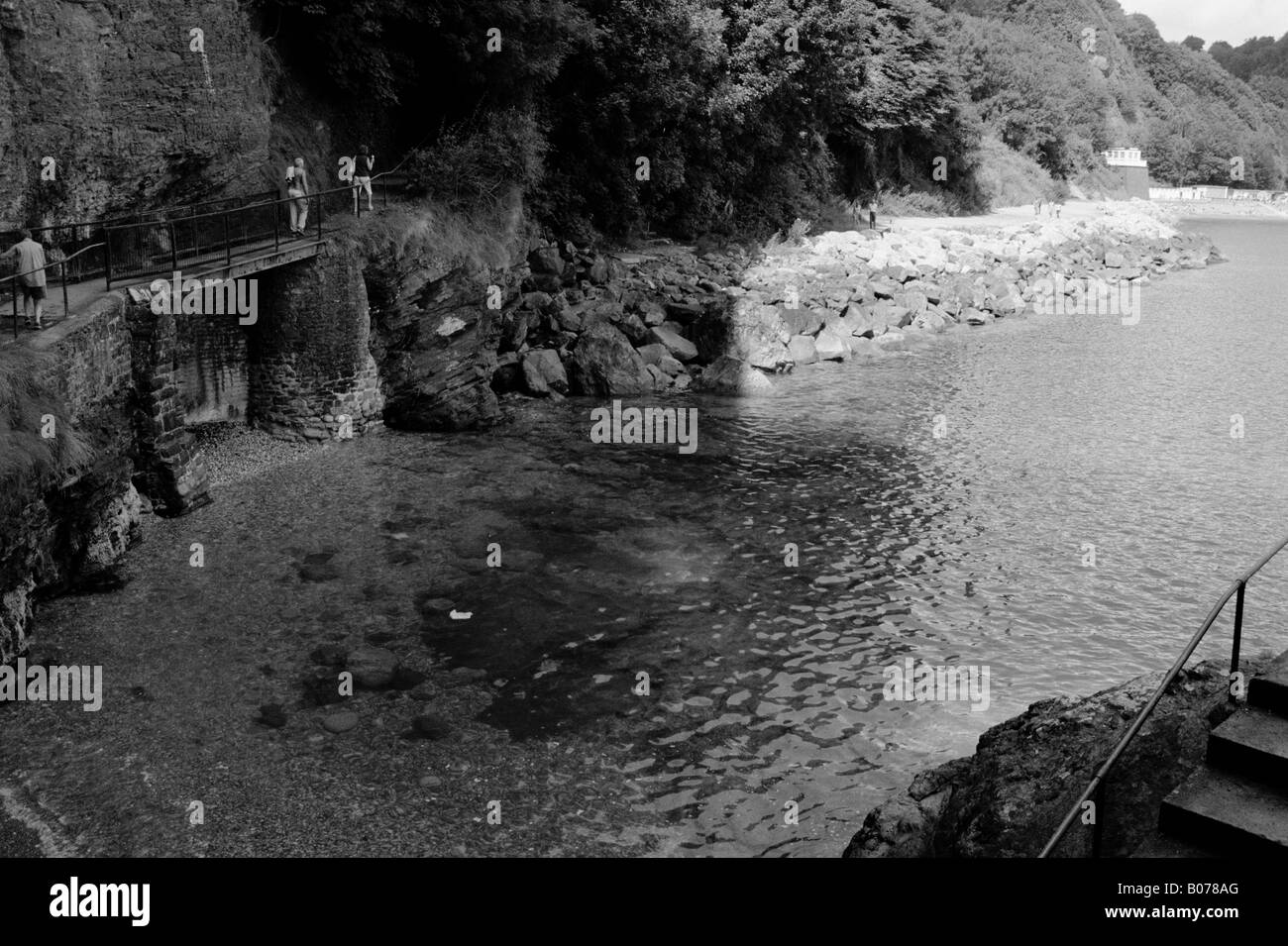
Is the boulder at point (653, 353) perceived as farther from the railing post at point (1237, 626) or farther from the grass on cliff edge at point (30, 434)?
the railing post at point (1237, 626)

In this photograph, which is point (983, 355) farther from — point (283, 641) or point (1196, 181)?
point (1196, 181)

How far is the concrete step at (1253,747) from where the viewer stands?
288 inches

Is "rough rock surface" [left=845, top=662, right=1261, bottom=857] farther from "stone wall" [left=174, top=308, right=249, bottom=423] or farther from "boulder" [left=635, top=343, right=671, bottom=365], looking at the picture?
"boulder" [left=635, top=343, right=671, bottom=365]

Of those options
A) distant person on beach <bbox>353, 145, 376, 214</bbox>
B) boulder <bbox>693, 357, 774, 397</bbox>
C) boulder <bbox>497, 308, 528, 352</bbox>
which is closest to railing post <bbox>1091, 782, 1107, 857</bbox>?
distant person on beach <bbox>353, 145, 376, 214</bbox>

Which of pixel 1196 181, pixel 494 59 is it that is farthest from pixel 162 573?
pixel 1196 181

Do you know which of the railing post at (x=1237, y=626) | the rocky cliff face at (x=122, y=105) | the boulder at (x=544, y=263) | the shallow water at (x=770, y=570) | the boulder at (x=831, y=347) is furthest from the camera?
the boulder at (x=831, y=347)

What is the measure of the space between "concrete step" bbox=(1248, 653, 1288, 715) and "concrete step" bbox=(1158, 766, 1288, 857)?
741 mm

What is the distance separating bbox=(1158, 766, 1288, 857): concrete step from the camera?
268 inches

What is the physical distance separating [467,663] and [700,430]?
46.0 ft

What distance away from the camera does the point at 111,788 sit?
12.6 metres

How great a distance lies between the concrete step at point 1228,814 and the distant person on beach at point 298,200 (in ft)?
73.2

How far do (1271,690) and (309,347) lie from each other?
21.5 metres

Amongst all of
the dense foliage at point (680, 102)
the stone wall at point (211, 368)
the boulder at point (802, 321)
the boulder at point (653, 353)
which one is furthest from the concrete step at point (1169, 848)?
the boulder at point (802, 321)

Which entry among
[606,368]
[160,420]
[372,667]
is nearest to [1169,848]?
[372,667]
